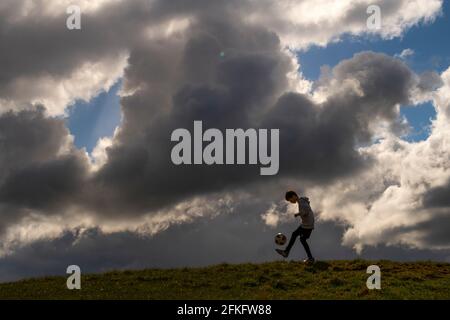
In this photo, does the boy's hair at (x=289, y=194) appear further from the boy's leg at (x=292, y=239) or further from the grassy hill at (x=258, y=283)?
the grassy hill at (x=258, y=283)

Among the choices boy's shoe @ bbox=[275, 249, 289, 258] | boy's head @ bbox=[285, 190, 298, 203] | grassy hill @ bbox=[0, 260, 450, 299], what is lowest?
grassy hill @ bbox=[0, 260, 450, 299]

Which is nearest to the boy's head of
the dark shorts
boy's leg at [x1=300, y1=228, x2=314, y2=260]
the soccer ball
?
the dark shorts

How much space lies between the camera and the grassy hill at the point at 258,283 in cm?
2436

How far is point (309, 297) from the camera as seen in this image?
23.0 meters

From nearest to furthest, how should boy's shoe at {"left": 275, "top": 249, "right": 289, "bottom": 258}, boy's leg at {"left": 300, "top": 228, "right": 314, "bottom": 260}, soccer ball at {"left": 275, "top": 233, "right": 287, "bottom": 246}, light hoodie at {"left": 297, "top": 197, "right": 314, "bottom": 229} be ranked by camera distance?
1. light hoodie at {"left": 297, "top": 197, "right": 314, "bottom": 229}
2. boy's leg at {"left": 300, "top": 228, "right": 314, "bottom": 260}
3. boy's shoe at {"left": 275, "top": 249, "right": 289, "bottom": 258}
4. soccer ball at {"left": 275, "top": 233, "right": 287, "bottom": 246}

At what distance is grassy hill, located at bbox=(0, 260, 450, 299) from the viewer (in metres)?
24.4

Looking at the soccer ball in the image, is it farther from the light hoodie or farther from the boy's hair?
the boy's hair

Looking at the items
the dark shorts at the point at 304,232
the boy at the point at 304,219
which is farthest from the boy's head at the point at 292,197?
the dark shorts at the point at 304,232

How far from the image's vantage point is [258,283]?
27.0 meters

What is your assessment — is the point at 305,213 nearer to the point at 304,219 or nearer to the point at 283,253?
the point at 304,219
